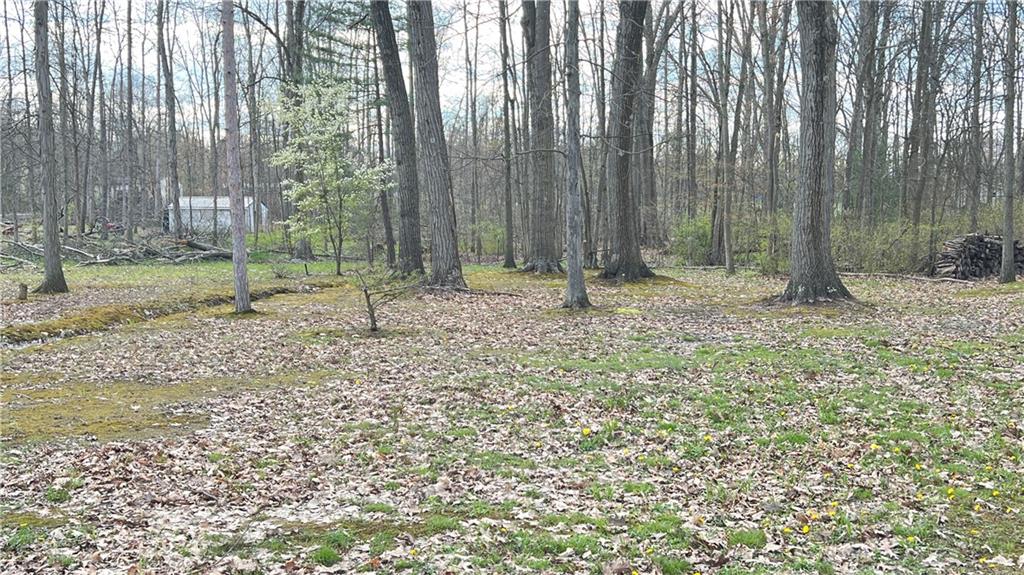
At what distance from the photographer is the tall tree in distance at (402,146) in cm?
1928

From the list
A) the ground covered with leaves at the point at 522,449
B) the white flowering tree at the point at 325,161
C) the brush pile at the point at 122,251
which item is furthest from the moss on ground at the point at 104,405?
the brush pile at the point at 122,251

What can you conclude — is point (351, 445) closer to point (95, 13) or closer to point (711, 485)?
point (711, 485)

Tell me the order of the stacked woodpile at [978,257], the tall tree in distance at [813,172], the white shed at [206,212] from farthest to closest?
1. the white shed at [206,212]
2. the stacked woodpile at [978,257]
3. the tall tree in distance at [813,172]

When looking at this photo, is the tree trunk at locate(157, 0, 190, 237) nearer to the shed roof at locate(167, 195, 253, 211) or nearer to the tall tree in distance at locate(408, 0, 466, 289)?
the shed roof at locate(167, 195, 253, 211)

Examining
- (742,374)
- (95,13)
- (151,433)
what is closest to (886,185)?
(742,374)

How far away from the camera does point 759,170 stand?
29.3 m

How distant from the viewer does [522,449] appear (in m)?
6.21

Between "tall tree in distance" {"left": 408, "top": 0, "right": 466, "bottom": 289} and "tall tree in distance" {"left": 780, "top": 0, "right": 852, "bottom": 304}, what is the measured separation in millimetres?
7586

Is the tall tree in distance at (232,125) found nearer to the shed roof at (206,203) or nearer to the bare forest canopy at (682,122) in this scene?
the bare forest canopy at (682,122)

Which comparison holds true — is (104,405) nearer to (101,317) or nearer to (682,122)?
(101,317)

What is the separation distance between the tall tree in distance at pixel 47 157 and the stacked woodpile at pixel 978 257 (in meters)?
22.5

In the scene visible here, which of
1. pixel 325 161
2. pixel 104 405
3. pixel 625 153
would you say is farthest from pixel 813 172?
pixel 325 161

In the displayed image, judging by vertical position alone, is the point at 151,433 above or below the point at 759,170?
below

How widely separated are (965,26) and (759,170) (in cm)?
887
